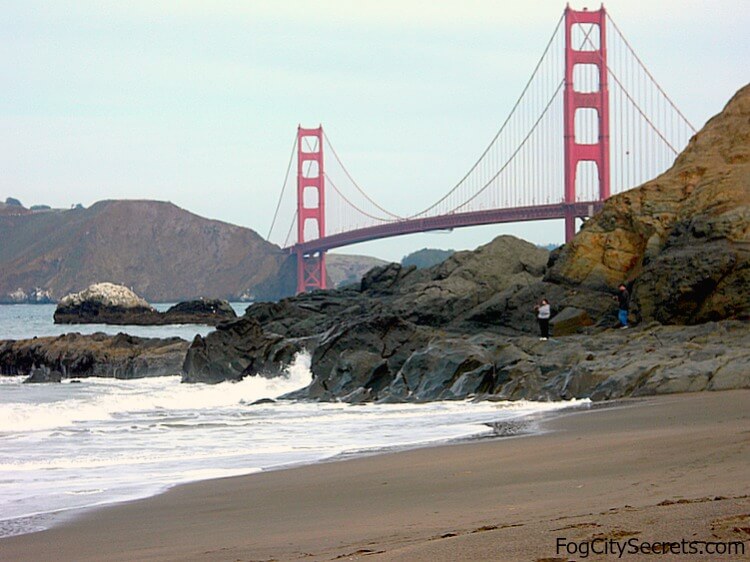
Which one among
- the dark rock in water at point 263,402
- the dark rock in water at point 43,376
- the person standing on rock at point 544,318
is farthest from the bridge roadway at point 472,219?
the dark rock in water at point 263,402

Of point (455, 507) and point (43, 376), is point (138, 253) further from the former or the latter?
point (455, 507)

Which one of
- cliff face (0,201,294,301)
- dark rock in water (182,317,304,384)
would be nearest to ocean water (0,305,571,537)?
dark rock in water (182,317,304,384)

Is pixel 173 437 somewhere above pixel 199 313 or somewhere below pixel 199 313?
below

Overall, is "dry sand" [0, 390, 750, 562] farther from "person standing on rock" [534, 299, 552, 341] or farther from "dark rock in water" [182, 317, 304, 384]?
"dark rock in water" [182, 317, 304, 384]

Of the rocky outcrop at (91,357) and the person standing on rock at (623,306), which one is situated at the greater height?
the person standing on rock at (623,306)

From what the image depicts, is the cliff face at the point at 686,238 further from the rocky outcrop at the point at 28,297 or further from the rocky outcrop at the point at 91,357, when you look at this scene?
the rocky outcrop at the point at 28,297

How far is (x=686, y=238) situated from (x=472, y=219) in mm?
23477

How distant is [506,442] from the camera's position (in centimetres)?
709

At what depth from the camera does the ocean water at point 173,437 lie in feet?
20.0

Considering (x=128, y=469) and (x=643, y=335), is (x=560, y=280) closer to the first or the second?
(x=643, y=335)

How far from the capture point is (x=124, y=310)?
5184cm

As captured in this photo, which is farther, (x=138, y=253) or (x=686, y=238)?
(x=138, y=253)

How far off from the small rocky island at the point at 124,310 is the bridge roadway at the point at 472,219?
21.5 ft

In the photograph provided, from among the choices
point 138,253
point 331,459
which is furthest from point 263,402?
point 138,253
